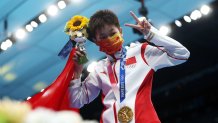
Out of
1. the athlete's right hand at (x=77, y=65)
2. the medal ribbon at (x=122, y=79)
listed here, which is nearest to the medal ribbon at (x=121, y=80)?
the medal ribbon at (x=122, y=79)

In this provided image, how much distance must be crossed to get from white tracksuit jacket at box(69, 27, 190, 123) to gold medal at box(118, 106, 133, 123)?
1 cm

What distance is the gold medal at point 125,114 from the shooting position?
175cm

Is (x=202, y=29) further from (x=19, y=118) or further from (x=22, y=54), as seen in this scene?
(x=19, y=118)

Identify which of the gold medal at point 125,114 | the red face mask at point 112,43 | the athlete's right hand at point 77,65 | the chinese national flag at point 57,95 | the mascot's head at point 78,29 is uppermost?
the mascot's head at point 78,29

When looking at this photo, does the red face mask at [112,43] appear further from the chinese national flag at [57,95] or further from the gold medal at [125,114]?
the gold medal at [125,114]

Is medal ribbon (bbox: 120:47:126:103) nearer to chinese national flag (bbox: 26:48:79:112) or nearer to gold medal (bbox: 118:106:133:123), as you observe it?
gold medal (bbox: 118:106:133:123)

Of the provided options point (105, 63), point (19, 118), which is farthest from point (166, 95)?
point (19, 118)

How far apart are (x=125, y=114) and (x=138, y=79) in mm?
161

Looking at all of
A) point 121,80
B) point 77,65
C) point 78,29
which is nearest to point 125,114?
point 121,80

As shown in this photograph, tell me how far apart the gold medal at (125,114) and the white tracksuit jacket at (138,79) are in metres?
0.01

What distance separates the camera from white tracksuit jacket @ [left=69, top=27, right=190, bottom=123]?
1.78 meters

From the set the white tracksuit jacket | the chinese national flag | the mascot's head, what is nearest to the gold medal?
the white tracksuit jacket

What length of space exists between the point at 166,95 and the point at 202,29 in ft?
8.18

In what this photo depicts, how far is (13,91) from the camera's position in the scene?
7.28m
